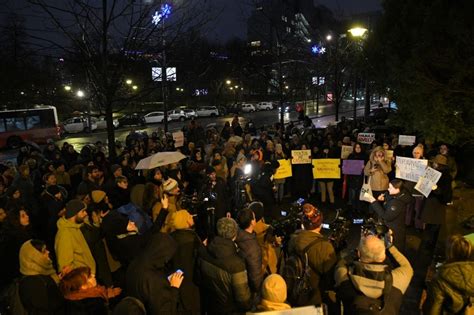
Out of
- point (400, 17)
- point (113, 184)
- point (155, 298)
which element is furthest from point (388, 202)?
point (400, 17)

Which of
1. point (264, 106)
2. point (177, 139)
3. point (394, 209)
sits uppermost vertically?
point (177, 139)

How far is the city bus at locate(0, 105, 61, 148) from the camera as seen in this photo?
2833 cm

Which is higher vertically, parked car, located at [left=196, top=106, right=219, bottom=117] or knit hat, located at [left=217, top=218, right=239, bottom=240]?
knit hat, located at [left=217, top=218, right=239, bottom=240]

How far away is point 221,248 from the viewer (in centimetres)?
426

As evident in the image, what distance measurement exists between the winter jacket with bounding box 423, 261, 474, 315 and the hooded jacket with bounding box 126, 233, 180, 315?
254 centimetres

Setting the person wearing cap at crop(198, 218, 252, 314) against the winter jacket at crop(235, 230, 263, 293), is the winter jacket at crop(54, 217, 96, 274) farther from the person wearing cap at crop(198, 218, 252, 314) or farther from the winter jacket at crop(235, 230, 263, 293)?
the winter jacket at crop(235, 230, 263, 293)

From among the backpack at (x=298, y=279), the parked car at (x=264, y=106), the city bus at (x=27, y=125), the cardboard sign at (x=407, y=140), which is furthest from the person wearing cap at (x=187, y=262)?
the parked car at (x=264, y=106)

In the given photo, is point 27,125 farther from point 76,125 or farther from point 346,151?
point 346,151

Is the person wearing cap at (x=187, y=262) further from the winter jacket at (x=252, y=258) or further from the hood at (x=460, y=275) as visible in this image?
the hood at (x=460, y=275)

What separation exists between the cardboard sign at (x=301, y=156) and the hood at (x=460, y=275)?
272 inches

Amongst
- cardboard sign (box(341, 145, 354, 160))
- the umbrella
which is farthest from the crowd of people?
cardboard sign (box(341, 145, 354, 160))

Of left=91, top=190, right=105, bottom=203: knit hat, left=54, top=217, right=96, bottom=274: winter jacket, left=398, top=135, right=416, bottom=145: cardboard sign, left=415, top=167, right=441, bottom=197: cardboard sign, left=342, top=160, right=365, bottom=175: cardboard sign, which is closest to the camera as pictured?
left=54, top=217, right=96, bottom=274: winter jacket

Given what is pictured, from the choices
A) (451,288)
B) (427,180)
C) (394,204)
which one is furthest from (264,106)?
(451,288)

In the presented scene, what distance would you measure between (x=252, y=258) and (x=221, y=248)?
0.44 meters
